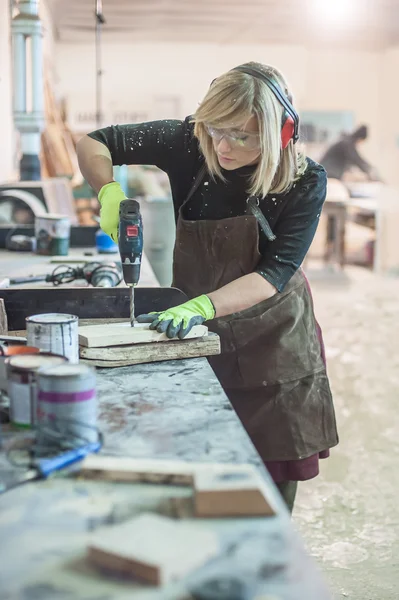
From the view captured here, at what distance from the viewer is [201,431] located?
4.30 ft

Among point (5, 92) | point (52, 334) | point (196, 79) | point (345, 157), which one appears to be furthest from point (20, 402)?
point (196, 79)

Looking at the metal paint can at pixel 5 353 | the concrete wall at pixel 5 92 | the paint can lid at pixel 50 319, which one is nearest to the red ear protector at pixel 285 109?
the paint can lid at pixel 50 319

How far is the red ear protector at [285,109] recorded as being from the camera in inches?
75.1

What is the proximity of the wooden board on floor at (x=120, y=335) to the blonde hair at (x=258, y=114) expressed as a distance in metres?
0.45

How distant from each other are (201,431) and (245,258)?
0.90 meters

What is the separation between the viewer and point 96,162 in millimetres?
2207

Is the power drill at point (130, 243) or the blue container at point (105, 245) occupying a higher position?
the power drill at point (130, 243)

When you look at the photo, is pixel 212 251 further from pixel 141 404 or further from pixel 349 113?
pixel 349 113

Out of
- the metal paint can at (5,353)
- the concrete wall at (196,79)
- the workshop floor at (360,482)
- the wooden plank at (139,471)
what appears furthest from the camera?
the concrete wall at (196,79)

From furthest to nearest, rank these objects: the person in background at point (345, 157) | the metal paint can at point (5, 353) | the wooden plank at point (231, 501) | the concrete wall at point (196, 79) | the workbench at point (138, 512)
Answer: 1. the concrete wall at point (196, 79)
2. the person in background at point (345, 157)
3. the metal paint can at point (5, 353)
4. the wooden plank at point (231, 501)
5. the workbench at point (138, 512)

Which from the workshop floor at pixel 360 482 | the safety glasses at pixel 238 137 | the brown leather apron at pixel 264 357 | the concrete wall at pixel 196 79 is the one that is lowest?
the workshop floor at pixel 360 482

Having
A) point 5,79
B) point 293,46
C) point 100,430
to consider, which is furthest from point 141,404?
point 293,46

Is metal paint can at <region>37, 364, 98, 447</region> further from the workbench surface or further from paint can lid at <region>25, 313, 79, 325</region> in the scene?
paint can lid at <region>25, 313, 79, 325</region>

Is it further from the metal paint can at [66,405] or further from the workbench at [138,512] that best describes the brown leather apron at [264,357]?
the metal paint can at [66,405]
